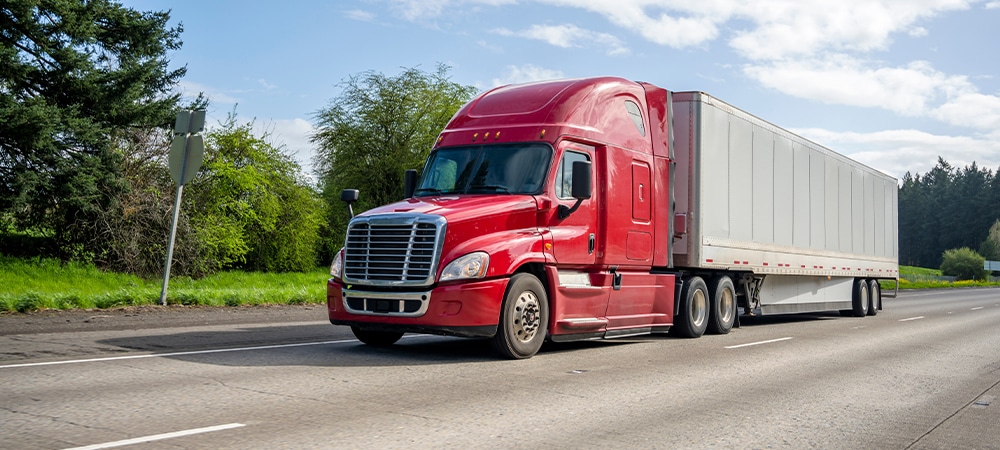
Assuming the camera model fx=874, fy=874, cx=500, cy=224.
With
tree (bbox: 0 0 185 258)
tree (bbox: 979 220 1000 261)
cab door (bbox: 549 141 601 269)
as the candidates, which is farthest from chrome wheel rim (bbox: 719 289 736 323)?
tree (bbox: 979 220 1000 261)

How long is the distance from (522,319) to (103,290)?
15.5 m

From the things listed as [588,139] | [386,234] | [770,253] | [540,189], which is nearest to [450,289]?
[386,234]

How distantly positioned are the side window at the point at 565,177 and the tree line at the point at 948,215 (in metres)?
143

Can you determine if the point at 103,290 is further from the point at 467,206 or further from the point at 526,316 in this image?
the point at 526,316

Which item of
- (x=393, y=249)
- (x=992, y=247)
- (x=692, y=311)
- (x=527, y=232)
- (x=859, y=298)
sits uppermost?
(x=992, y=247)

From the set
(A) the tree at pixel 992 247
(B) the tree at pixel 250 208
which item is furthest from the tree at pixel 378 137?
(A) the tree at pixel 992 247

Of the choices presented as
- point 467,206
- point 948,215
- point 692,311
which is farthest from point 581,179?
point 948,215

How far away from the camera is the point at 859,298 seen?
73.5 feet

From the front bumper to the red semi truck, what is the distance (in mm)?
17

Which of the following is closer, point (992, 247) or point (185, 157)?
point (185, 157)

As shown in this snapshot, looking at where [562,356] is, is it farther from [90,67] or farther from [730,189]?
[90,67]

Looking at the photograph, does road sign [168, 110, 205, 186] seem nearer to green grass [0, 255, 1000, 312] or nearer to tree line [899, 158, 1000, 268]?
green grass [0, 255, 1000, 312]

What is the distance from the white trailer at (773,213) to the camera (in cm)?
1416

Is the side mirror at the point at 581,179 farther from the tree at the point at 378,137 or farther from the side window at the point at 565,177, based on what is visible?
the tree at the point at 378,137
